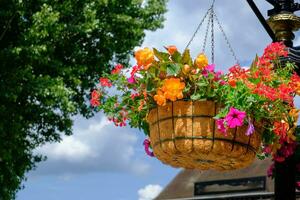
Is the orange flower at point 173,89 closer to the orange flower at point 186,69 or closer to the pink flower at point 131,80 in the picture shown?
the orange flower at point 186,69

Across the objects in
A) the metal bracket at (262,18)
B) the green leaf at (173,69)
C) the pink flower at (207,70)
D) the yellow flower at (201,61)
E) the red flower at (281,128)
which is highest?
the metal bracket at (262,18)

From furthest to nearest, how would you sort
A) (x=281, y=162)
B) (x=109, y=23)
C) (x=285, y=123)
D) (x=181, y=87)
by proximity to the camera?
(x=109, y=23), (x=281, y=162), (x=285, y=123), (x=181, y=87)

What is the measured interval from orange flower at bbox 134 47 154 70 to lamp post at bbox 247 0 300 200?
1427 mm

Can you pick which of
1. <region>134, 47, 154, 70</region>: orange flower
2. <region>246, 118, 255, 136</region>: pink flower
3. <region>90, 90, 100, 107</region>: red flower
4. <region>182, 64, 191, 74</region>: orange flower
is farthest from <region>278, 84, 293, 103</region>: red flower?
<region>90, 90, 100, 107</region>: red flower

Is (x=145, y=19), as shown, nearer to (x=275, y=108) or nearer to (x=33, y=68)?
(x=33, y=68)

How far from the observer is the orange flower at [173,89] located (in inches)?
158

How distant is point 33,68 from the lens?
17984 mm

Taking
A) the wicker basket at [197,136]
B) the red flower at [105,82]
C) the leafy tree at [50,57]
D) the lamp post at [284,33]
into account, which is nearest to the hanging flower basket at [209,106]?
the wicker basket at [197,136]

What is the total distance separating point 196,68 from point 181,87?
21cm

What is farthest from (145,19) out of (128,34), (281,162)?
(281,162)

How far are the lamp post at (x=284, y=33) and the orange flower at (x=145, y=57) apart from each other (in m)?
1.43

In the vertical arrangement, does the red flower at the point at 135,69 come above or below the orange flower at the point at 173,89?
above

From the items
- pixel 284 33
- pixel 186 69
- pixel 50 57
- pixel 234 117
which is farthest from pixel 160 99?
pixel 50 57

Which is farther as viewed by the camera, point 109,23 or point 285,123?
point 109,23
